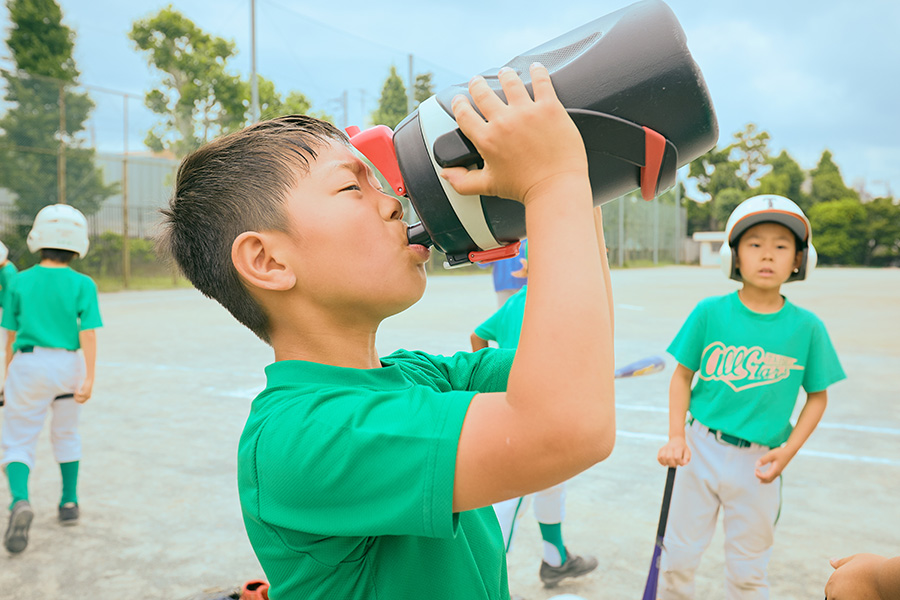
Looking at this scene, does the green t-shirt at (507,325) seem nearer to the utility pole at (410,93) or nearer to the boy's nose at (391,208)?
the boy's nose at (391,208)

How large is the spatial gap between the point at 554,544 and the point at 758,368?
3.89 feet

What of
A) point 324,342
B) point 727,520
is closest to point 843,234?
point 727,520

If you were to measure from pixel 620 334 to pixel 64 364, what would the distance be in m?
7.97

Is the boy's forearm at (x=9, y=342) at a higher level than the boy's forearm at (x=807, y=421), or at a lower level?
higher

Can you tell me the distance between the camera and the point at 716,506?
9.05ft

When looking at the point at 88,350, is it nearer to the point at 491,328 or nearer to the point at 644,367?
the point at 491,328

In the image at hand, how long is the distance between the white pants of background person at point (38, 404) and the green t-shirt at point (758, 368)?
10.8ft

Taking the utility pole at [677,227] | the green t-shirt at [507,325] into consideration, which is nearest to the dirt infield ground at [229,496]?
the green t-shirt at [507,325]

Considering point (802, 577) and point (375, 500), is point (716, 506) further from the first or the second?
point (375, 500)

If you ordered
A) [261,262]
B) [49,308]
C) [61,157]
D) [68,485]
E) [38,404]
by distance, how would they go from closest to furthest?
[261,262], [68,485], [38,404], [49,308], [61,157]

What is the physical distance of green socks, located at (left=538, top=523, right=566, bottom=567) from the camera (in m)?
3.10

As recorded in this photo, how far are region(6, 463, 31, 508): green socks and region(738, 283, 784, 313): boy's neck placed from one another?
3643 millimetres

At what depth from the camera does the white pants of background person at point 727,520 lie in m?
2.65

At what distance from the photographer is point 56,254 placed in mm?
4066
